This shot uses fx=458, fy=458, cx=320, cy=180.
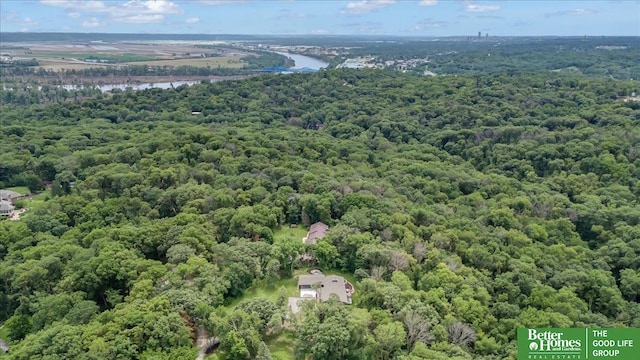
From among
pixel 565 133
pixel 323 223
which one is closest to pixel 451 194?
pixel 323 223

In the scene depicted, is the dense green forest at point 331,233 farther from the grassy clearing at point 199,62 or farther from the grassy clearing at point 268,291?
the grassy clearing at point 199,62

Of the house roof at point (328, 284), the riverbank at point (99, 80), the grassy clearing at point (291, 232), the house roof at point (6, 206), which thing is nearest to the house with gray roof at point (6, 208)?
the house roof at point (6, 206)

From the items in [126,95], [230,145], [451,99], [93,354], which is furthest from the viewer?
[126,95]

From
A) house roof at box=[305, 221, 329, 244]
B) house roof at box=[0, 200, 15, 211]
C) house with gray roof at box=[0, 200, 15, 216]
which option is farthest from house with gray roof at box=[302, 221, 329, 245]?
house roof at box=[0, 200, 15, 211]

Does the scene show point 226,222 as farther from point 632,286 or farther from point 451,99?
point 451,99

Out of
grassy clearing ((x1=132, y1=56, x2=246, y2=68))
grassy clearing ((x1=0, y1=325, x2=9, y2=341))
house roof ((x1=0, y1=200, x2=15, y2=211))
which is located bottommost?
grassy clearing ((x1=0, y1=325, x2=9, y2=341))

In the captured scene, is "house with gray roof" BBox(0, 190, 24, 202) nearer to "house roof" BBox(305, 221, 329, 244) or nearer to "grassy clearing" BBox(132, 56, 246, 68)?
"house roof" BBox(305, 221, 329, 244)
